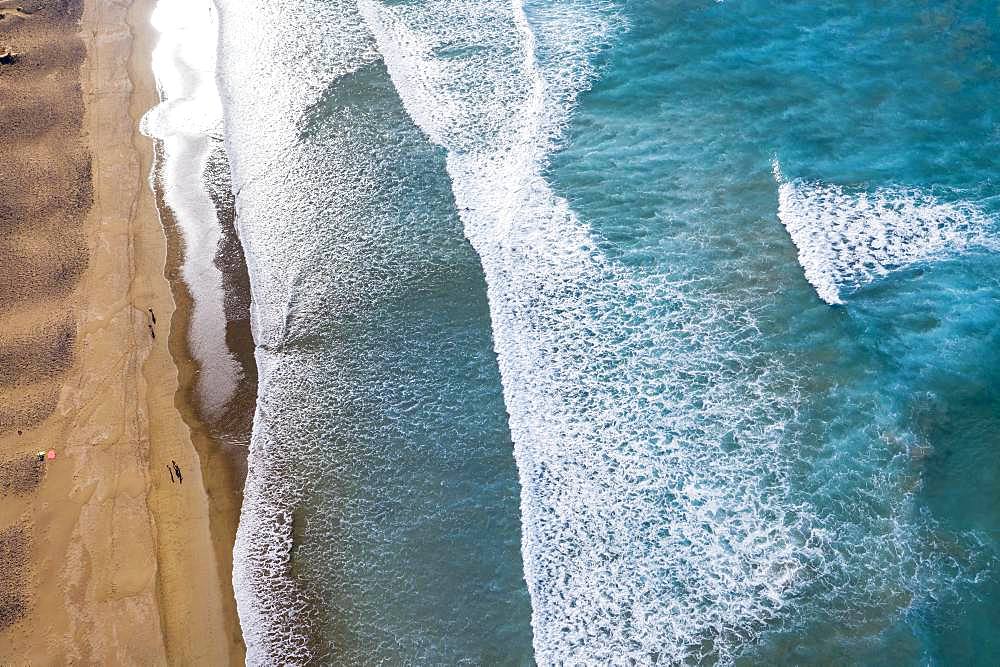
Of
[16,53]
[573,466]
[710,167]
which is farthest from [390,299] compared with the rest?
[16,53]

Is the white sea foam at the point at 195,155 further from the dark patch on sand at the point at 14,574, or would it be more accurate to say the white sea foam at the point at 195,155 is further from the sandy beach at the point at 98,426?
the dark patch on sand at the point at 14,574

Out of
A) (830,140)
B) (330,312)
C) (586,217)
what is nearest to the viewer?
(330,312)

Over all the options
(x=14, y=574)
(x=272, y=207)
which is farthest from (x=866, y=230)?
(x=14, y=574)

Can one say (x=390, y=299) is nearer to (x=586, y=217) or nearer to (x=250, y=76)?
(x=586, y=217)

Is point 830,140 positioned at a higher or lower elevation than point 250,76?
lower

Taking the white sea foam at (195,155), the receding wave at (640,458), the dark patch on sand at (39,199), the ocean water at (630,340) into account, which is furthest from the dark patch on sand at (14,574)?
the receding wave at (640,458)

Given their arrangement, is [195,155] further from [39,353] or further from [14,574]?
[14,574]

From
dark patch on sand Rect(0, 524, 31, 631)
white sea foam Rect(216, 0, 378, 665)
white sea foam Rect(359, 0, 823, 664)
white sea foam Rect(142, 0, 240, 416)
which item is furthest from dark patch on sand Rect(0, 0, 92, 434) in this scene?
white sea foam Rect(359, 0, 823, 664)
